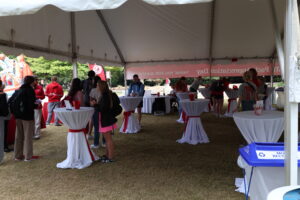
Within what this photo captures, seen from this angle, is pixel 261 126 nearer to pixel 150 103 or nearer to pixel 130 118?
pixel 130 118

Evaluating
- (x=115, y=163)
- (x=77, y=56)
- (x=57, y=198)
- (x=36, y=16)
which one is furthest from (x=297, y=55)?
(x=77, y=56)

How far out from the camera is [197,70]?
428 inches

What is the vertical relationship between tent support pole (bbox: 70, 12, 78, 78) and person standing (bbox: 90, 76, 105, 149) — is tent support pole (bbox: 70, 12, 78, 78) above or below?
above

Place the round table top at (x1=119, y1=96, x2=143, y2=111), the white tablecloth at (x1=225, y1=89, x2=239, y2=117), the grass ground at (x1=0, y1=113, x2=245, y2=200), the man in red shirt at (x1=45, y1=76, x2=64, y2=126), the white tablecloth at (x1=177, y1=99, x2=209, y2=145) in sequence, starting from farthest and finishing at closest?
the white tablecloth at (x1=225, y1=89, x2=239, y2=117) → the man in red shirt at (x1=45, y1=76, x2=64, y2=126) → the round table top at (x1=119, y1=96, x2=143, y2=111) → the white tablecloth at (x1=177, y1=99, x2=209, y2=145) → the grass ground at (x1=0, y1=113, x2=245, y2=200)

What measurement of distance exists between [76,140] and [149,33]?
18.7ft

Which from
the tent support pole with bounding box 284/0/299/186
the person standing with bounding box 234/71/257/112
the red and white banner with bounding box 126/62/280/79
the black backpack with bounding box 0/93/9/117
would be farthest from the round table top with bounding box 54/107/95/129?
the red and white banner with bounding box 126/62/280/79

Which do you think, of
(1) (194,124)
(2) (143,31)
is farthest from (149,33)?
(1) (194,124)

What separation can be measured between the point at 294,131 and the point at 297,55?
1.43 feet

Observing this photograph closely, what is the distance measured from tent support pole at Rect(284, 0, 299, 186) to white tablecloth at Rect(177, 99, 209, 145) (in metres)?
3.91

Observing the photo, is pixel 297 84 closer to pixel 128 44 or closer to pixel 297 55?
pixel 297 55

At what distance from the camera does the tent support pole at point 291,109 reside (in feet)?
5.14

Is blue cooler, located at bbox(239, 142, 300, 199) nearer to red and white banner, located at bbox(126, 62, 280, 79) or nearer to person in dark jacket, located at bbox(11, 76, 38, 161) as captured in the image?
person in dark jacket, located at bbox(11, 76, 38, 161)

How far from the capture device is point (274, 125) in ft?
11.2

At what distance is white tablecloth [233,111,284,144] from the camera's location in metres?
3.39
